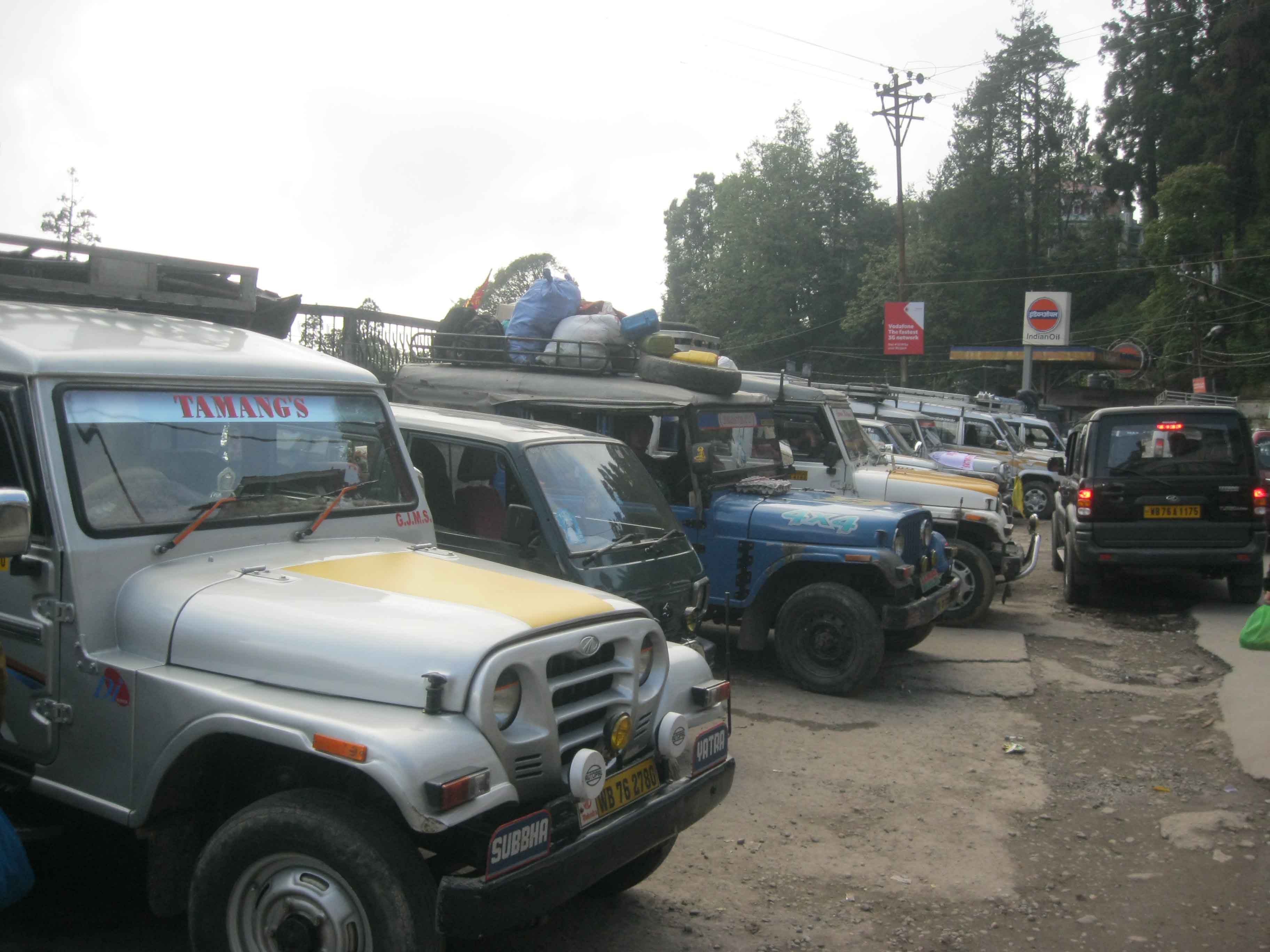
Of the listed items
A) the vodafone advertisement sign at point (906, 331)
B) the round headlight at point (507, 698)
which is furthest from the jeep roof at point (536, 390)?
the vodafone advertisement sign at point (906, 331)

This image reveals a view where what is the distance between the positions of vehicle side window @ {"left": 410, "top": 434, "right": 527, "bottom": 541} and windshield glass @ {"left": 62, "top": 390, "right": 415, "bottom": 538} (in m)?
A: 1.46

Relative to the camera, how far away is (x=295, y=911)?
2734 mm

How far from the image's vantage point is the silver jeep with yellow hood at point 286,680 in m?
2.69

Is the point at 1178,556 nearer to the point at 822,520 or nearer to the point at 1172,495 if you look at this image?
the point at 1172,495

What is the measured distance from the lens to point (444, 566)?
148 inches

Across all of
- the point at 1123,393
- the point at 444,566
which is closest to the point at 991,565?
the point at 444,566

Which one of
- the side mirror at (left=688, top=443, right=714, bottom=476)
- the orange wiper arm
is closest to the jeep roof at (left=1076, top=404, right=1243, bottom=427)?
the side mirror at (left=688, top=443, right=714, bottom=476)

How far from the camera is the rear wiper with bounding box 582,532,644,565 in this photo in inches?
217

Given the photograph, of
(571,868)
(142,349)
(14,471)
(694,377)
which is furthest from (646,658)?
(694,377)

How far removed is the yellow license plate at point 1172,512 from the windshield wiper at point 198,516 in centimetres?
877

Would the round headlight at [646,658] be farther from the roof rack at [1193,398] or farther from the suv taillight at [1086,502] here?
the roof rack at [1193,398]

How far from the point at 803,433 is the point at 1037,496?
428 inches

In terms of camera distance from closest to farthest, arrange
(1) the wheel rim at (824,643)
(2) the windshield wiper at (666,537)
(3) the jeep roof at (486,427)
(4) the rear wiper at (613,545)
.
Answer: (4) the rear wiper at (613,545) < (3) the jeep roof at (486,427) < (2) the windshield wiper at (666,537) < (1) the wheel rim at (824,643)

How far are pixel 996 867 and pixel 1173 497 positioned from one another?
21.3ft
